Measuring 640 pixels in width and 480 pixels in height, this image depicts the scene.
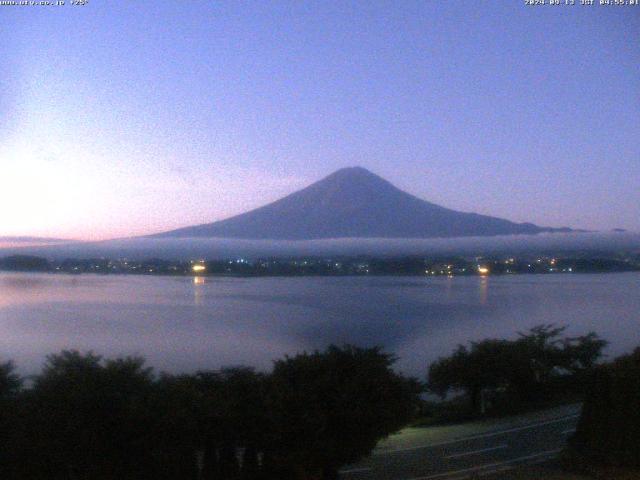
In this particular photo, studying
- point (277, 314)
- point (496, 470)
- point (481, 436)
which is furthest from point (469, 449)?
point (277, 314)

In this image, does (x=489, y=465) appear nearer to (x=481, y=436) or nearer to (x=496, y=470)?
(x=496, y=470)

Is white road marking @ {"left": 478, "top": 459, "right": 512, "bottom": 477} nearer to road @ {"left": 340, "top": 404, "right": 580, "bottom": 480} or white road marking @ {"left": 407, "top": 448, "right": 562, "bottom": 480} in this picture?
road @ {"left": 340, "top": 404, "right": 580, "bottom": 480}

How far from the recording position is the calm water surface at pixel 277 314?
14.2 meters

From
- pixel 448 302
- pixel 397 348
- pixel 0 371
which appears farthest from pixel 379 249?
pixel 0 371

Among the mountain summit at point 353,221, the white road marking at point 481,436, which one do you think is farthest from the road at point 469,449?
the mountain summit at point 353,221

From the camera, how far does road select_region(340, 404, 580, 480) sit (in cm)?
762

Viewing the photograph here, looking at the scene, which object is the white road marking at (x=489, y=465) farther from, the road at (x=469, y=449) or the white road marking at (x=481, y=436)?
the white road marking at (x=481, y=436)

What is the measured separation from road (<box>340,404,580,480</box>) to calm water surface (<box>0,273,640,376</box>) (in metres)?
3.33

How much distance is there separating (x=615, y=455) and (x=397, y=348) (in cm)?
917

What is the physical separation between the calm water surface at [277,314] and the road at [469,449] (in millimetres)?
3328

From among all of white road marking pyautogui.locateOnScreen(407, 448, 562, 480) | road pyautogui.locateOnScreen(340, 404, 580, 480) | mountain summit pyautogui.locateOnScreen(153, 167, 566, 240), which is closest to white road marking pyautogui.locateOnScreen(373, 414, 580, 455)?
road pyautogui.locateOnScreen(340, 404, 580, 480)

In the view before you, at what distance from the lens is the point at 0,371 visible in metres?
8.02

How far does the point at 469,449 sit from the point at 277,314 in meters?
9.79

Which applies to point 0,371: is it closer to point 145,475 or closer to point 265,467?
point 145,475
